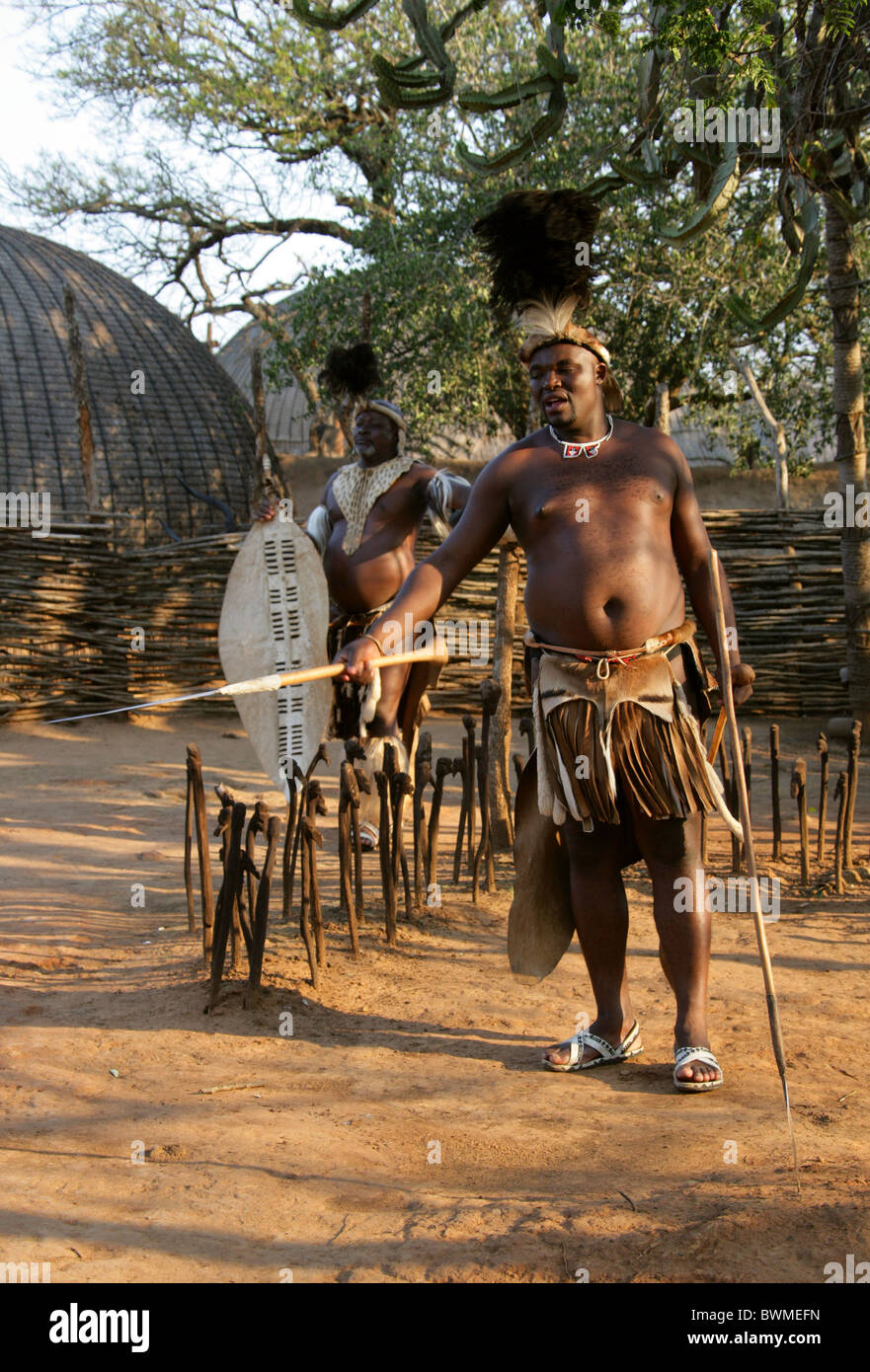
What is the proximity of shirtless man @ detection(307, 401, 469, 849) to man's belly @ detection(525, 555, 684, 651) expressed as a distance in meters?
2.39

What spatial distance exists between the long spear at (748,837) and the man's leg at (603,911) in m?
0.38

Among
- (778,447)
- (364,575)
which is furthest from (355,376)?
(778,447)

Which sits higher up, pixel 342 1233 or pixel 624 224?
pixel 624 224

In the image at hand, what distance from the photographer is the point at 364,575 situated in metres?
5.66

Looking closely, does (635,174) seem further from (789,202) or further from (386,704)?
(386,704)

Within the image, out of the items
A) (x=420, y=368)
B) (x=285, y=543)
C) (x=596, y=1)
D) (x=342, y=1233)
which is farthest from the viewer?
(x=420, y=368)

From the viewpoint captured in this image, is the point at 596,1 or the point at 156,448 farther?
the point at 156,448

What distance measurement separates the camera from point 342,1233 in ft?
7.52

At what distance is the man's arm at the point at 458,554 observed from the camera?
3297 millimetres

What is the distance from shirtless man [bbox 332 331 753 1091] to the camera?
3.19 m

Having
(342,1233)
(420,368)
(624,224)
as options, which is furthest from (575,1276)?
(420,368)

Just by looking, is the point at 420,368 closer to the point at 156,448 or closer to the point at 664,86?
the point at 156,448

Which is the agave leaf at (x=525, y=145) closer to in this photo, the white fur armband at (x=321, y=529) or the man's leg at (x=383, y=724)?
the white fur armband at (x=321, y=529)

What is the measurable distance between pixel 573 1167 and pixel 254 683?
1.20 metres
